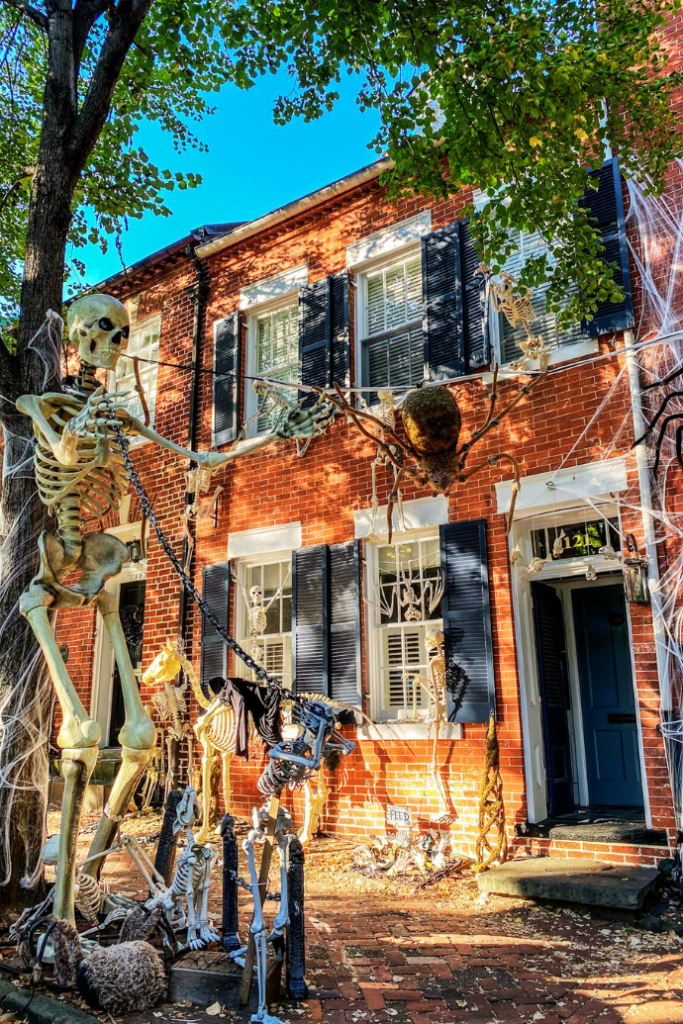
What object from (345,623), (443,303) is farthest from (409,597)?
(443,303)

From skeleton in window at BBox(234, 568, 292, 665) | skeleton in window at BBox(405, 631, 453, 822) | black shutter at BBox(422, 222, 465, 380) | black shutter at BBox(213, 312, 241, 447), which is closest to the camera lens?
skeleton in window at BBox(405, 631, 453, 822)

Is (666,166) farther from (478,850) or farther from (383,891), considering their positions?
(383,891)

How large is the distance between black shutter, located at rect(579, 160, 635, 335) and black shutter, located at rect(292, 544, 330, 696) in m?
3.64

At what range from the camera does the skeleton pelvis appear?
4191mm

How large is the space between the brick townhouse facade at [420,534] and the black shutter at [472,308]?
0.08 feet

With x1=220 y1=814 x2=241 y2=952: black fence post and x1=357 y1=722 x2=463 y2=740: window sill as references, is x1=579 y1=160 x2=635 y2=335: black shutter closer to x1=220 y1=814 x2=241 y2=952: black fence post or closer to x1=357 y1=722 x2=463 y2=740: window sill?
x1=357 y1=722 x2=463 y2=740: window sill

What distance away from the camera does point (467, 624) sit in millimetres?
6977

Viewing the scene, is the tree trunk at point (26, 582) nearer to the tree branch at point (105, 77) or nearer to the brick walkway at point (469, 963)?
the tree branch at point (105, 77)

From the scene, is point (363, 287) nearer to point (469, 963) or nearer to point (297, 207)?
point (297, 207)

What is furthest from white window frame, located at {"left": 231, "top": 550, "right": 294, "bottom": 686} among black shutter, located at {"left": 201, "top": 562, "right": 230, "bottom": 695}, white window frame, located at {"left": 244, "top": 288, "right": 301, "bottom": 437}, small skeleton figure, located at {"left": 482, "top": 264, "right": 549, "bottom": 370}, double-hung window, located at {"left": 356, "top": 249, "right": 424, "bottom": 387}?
small skeleton figure, located at {"left": 482, "top": 264, "right": 549, "bottom": 370}

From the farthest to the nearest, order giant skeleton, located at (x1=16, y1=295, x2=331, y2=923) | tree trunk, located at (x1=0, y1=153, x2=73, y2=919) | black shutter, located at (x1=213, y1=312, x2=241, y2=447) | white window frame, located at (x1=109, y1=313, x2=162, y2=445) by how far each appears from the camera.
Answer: white window frame, located at (x1=109, y1=313, x2=162, y2=445) → black shutter, located at (x1=213, y1=312, x2=241, y2=447) → tree trunk, located at (x1=0, y1=153, x2=73, y2=919) → giant skeleton, located at (x1=16, y1=295, x2=331, y2=923)

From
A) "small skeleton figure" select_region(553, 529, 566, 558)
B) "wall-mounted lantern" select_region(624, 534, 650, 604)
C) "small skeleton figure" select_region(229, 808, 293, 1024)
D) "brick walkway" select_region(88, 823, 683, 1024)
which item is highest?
"small skeleton figure" select_region(553, 529, 566, 558)

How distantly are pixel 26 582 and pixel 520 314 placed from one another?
4.85 m

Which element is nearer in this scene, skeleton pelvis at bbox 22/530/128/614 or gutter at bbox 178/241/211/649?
skeleton pelvis at bbox 22/530/128/614
